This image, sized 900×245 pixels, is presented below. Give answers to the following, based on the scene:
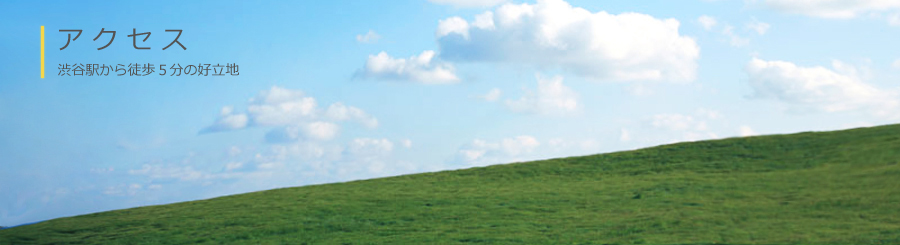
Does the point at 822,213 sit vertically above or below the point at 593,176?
below

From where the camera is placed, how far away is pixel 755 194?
2498 centimetres

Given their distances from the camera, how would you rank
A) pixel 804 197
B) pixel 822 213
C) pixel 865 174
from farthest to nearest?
pixel 865 174
pixel 804 197
pixel 822 213

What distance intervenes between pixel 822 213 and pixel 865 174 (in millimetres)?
5660

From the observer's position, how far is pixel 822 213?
2156 cm

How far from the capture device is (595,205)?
25531 mm

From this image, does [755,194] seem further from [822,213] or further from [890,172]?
[890,172]

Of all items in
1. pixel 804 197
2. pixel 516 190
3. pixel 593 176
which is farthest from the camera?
pixel 593 176

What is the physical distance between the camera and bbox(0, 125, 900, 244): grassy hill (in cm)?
2108

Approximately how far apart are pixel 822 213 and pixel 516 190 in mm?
11988

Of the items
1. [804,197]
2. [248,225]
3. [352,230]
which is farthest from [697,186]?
[248,225]

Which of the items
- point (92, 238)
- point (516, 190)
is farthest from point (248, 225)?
point (516, 190)

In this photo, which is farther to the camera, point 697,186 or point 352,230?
point 697,186

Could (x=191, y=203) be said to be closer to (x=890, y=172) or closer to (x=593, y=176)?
(x=593, y=176)

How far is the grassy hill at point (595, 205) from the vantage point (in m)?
21.1
